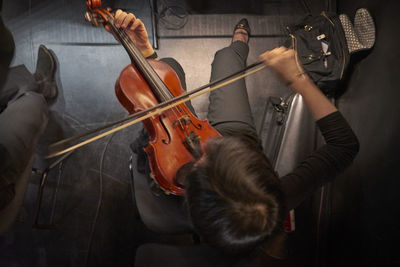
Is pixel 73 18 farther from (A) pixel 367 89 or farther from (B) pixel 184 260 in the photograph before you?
(A) pixel 367 89

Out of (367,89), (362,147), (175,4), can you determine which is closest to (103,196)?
(175,4)

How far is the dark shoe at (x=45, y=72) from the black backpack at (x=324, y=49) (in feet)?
4.64

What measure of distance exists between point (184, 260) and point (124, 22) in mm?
986

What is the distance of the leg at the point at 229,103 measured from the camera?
1146 millimetres

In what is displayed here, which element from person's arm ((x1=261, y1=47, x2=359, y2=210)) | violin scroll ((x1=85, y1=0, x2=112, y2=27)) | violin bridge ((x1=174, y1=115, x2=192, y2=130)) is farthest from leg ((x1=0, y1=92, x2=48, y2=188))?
person's arm ((x1=261, y1=47, x2=359, y2=210))

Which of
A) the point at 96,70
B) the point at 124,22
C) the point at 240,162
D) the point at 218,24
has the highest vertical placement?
the point at 218,24

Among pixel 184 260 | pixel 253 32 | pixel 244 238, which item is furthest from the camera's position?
pixel 253 32

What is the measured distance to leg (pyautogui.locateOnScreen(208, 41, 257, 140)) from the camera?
45.1 inches

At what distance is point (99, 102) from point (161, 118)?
0.75 m

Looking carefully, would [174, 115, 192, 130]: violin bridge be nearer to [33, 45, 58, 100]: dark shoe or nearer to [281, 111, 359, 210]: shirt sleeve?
[281, 111, 359, 210]: shirt sleeve

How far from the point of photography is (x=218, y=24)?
1.68m

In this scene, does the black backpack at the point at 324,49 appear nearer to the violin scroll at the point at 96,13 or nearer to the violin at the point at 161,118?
the violin at the point at 161,118

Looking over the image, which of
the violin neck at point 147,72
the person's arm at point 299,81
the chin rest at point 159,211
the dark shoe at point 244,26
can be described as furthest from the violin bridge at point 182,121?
the dark shoe at point 244,26

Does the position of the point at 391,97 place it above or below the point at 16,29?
below
